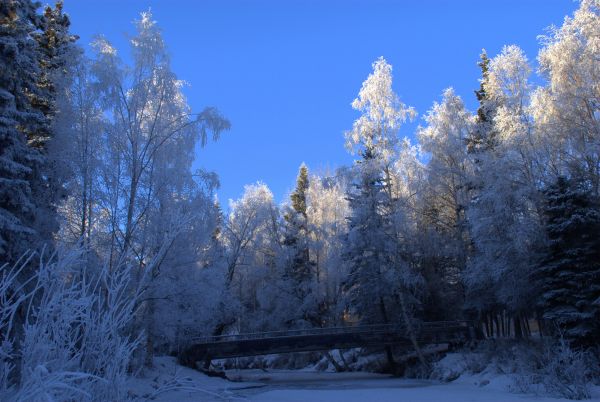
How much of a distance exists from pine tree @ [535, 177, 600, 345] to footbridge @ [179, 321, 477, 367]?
9076 millimetres

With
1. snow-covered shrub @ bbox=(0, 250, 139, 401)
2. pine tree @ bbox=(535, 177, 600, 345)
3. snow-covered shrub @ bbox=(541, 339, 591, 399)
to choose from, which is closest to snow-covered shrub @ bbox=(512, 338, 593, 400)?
snow-covered shrub @ bbox=(541, 339, 591, 399)

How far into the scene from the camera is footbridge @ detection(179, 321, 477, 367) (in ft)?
84.4

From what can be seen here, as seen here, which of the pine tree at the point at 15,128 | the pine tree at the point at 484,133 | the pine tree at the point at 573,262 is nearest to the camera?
the pine tree at the point at 15,128

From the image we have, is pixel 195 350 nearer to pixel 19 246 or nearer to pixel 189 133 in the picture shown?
pixel 189 133

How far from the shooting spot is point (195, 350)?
26203 millimetres

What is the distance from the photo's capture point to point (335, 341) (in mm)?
26234

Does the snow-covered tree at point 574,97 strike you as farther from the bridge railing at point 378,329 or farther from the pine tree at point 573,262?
the bridge railing at point 378,329

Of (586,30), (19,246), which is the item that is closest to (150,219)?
(19,246)

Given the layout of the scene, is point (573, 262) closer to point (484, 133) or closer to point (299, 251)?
point (484, 133)

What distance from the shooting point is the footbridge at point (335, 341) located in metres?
25.7

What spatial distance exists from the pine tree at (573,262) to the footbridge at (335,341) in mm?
9076

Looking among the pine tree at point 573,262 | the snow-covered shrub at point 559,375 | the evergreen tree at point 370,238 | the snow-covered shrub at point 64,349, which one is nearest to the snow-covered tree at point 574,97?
the pine tree at point 573,262

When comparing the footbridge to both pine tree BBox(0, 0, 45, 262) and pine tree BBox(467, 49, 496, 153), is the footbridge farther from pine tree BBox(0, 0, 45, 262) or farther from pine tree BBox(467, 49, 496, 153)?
pine tree BBox(0, 0, 45, 262)

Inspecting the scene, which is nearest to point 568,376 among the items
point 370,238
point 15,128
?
point 370,238
